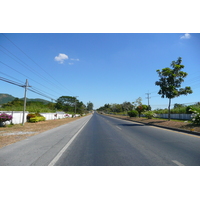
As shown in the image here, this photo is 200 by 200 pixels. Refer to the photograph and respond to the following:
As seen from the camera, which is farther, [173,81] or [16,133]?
[173,81]

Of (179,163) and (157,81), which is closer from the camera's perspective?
(179,163)

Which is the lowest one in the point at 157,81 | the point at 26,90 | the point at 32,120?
the point at 32,120

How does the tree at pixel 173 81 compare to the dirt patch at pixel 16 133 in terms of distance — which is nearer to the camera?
the dirt patch at pixel 16 133

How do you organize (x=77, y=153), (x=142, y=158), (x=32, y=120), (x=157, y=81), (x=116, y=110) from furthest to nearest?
(x=116, y=110) < (x=32, y=120) < (x=157, y=81) < (x=77, y=153) < (x=142, y=158)

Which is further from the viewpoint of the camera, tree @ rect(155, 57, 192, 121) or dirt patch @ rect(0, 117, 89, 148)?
tree @ rect(155, 57, 192, 121)

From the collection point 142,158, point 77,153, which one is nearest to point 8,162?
point 77,153

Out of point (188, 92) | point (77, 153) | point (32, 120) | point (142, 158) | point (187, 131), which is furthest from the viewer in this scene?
point (32, 120)

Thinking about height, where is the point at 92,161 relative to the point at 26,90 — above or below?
below

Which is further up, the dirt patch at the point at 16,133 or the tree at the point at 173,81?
the tree at the point at 173,81

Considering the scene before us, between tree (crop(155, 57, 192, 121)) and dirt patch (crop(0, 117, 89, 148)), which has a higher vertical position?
tree (crop(155, 57, 192, 121))

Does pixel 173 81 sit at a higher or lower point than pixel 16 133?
higher

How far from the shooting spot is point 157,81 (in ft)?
69.6

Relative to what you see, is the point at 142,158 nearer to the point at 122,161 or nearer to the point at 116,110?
the point at 122,161
